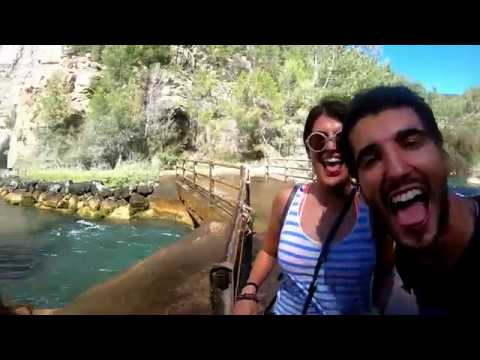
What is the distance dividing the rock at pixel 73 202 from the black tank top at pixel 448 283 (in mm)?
9359

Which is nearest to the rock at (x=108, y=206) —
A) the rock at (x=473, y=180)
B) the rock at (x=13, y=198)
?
the rock at (x=13, y=198)

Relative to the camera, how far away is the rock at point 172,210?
7.47 metres

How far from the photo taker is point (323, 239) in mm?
833

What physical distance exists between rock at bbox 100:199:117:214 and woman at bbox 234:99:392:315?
840 centimetres

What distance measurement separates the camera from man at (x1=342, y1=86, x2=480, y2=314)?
58cm

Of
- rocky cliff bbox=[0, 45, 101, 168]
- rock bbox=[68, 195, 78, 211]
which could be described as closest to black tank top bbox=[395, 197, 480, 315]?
rock bbox=[68, 195, 78, 211]

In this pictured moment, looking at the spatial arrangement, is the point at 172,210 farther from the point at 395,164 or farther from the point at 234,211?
the point at 395,164

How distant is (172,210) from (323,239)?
7249 mm

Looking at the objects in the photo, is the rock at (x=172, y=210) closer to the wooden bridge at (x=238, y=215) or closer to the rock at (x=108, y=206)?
the wooden bridge at (x=238, y=215)

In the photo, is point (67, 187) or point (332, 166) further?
point (67, 187)

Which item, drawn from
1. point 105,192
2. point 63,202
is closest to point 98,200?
point 105,192

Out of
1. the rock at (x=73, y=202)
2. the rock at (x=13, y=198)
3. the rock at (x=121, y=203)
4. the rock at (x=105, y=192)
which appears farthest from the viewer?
the rock at (x=13, y=198)
